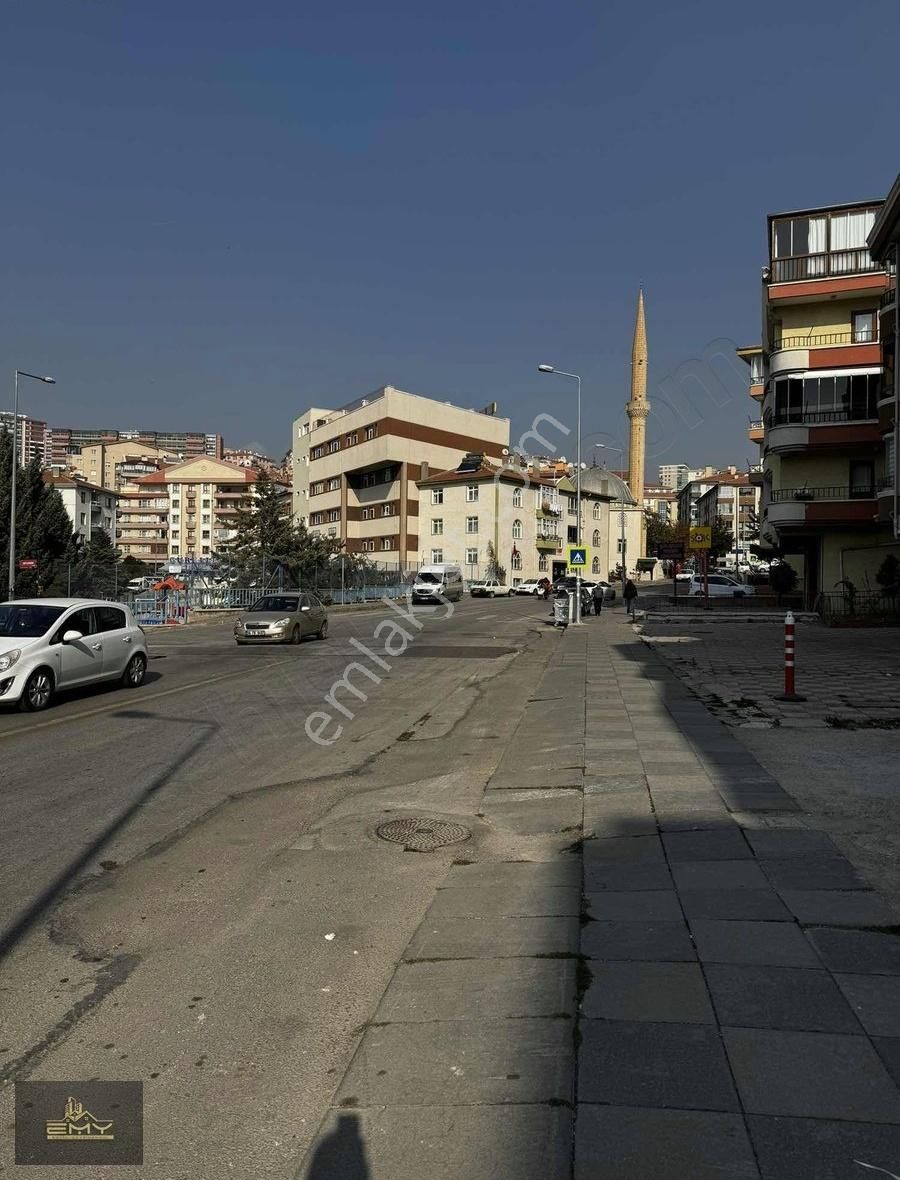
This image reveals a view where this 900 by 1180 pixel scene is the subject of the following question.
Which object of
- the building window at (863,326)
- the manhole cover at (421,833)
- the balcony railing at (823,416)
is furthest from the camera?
the building window at (863,326)

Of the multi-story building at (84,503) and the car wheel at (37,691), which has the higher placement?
the multi-story building at (84,503)

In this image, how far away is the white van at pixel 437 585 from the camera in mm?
52031

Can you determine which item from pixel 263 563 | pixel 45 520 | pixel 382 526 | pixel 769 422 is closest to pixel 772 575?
pixel 769 422

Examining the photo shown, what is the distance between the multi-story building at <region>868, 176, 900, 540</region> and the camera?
2602 centimetres

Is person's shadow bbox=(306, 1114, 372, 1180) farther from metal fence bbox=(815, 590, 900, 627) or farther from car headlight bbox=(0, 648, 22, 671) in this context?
metal fence bbox=(815, 590, 900, 627)

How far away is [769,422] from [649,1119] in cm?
4224

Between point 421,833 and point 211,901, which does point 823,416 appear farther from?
point 211,901

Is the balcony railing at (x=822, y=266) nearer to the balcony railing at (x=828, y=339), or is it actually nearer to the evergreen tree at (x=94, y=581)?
the balcony railing at (x=828, y=339)

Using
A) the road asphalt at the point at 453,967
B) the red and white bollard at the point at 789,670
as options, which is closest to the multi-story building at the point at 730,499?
the red and white bollard at the point at 789,670

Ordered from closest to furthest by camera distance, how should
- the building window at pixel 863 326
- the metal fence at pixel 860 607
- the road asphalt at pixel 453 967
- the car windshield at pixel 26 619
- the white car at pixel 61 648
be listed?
the road asphalt at pixel 453 967
the white car at pixel 61 648
the car windshield at pixel 26 619
the metal fence at pixel 860 607
the building window at pixel 863 326

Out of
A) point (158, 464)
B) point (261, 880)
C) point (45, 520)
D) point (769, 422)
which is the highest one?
point (158, 464)

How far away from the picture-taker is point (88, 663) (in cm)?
1398

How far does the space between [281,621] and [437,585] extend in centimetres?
2756

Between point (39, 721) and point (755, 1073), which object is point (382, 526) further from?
point (755, 1073)
